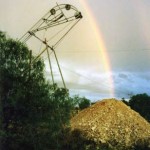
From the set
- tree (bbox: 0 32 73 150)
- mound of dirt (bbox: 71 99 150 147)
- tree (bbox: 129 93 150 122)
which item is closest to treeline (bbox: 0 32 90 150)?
tree (bbox: 0 32 73 150)

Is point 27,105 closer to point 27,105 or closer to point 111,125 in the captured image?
point 27,105

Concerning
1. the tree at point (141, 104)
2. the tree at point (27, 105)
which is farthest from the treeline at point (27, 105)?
the tree at point (141, 104)

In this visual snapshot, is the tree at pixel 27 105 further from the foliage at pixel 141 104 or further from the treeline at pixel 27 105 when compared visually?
the foliage at pixel 141 104

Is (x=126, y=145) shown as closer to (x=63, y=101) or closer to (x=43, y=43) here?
(x=63, y=101)

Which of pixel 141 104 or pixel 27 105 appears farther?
pixel 141 104

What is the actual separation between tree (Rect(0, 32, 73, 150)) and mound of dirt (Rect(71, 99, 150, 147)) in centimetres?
1587

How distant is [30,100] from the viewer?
36.4 m

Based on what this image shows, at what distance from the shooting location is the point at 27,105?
119ft

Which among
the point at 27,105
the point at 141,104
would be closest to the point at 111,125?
the point at 27,105

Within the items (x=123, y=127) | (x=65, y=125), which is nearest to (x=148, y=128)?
(x=123, y=127)

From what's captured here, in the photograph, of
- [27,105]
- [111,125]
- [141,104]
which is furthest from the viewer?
[141,104]

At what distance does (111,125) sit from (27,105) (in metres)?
21.4

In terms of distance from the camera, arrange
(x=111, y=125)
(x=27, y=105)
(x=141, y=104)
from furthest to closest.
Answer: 1. (x=141, y=104)
2. (x=111, y=125)
3. (x=27, y=105)

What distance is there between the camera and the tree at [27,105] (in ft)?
118
